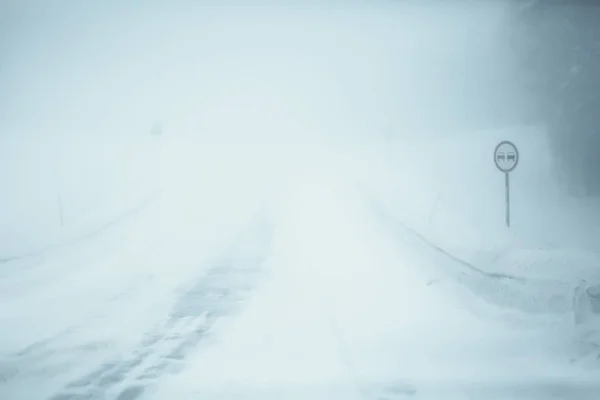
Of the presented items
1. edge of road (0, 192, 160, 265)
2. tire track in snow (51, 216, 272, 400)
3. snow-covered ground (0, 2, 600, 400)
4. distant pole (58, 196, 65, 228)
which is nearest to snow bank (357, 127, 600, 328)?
snow-covered ground (0, 2, 600, 400)

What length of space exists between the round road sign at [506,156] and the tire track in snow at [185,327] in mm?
2470

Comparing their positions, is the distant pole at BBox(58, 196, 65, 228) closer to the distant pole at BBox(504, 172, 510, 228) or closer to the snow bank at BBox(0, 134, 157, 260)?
the snow bank at BBox(0, 134, 157, 260)

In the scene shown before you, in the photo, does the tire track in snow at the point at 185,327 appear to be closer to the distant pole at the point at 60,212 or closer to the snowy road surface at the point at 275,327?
the snowy road surface at the point at 275,327

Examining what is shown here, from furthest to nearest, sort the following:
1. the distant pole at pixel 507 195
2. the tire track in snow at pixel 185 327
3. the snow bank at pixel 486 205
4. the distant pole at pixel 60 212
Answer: the distant pole at pixel 60 212
the distant pole at pixel 507 195
the snow bank at pixel 486 205
the tire track in snow at pixel 185 327

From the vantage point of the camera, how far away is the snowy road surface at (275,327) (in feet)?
13.9

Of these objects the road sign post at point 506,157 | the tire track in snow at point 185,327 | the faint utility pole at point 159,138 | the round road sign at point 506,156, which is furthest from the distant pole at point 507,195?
the faint utility pole at point 159,138

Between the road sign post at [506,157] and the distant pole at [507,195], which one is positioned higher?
the road sign post at [506,157]

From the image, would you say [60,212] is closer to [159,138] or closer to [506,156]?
[159,138]

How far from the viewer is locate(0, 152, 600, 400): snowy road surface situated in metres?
4.23

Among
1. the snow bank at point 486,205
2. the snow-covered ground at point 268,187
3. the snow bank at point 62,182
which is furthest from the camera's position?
the snow bank at point 486,205

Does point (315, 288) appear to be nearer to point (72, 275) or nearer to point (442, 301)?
point (442, 301)

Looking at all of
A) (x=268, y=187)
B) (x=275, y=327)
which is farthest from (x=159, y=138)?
(x=275, y=327)

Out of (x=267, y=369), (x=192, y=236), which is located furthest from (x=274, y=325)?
(x=192, y=236)

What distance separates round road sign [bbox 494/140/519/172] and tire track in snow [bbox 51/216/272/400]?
2470mm
